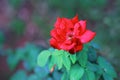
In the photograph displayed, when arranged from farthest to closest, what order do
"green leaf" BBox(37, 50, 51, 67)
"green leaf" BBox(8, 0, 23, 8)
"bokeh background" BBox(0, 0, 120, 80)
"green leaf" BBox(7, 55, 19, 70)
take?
"green leaf" BBox(8, 0, 23, 8), "bokeh background" BBox(0, 0, 120, 80), "green leaf" BBox(7, 55, 19, 70), "green leaf" BBox(37, 50, 51, 67)

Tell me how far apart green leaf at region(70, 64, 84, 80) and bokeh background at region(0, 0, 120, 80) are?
0.95m

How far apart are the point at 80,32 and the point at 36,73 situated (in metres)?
0.57

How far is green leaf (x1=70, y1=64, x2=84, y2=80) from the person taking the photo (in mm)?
1606

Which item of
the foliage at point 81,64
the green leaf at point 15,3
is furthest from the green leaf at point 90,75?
the green leaf at point 15,3

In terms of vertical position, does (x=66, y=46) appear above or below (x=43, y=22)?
below

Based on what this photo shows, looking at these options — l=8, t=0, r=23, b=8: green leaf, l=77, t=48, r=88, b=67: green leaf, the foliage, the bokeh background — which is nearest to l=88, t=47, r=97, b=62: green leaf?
the foliage

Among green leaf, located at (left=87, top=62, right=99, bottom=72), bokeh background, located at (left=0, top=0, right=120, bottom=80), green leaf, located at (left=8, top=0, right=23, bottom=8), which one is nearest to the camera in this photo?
green leaf, located at (left=87, top=62, right=99, bottom=72)

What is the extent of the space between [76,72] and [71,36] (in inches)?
5.9

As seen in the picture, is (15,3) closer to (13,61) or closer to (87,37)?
(13,61)

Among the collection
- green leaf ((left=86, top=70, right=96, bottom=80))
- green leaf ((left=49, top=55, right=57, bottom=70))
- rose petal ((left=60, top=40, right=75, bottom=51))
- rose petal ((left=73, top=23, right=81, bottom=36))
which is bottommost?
green leaf ((left=86, top=70, right=96, bottom=80))

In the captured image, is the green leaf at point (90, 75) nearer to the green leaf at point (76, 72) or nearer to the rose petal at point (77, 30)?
the green leaf at point (76, 72)

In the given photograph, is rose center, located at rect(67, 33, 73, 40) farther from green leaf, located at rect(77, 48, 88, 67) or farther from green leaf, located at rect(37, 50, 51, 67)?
green leaf, located at rect(37, 50, 51, 67)

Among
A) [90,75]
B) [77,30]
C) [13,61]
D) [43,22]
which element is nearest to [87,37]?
[77,30]

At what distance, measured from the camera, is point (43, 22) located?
125 inches
